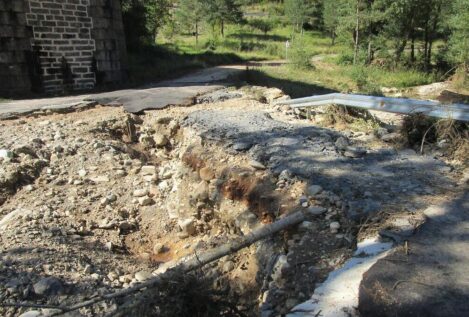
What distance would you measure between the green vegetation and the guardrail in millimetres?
6756

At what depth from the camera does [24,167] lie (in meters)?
5.36

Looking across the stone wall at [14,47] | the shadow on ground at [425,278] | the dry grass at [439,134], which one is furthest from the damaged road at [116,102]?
the shadow on ground at [425,278]

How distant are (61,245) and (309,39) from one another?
37.1 metres

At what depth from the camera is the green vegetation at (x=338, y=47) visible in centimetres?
1672

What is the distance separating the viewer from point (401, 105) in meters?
5.08

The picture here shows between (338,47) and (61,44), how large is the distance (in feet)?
89.7

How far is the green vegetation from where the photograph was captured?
658 inches

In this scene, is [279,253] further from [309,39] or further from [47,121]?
[309,39]

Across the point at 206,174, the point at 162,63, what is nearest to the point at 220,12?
the point at 162,63

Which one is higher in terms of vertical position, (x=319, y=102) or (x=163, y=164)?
(x=319, y=102)

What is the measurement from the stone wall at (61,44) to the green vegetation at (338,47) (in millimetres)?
1405

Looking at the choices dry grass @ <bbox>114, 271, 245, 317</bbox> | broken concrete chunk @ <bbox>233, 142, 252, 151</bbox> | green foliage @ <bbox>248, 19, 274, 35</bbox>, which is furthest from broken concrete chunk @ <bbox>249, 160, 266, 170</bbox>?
green foliage @ <bbox>248, 19, 274, 35</bbox>

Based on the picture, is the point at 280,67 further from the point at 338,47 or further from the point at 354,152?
the point at 354,152

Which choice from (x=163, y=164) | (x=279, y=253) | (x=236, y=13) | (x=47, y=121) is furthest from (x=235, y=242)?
(x=236, y=13)
